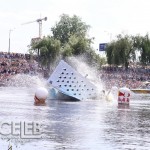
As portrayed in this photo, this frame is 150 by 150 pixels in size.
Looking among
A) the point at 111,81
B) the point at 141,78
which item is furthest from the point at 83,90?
the point at 141,78

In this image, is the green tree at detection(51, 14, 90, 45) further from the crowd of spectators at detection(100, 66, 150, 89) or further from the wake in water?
the wake in water

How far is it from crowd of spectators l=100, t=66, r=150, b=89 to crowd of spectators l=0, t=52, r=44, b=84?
43.3ft

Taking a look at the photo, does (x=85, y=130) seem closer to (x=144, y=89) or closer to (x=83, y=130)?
(x=83, y=130)

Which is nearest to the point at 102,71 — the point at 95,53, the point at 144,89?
the point at 95,53

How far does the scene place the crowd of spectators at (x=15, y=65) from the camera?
103 meters

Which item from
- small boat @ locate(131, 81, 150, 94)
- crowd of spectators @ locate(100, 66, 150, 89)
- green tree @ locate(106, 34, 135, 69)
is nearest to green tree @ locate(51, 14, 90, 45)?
green tree @ locate(106, 34, 135, 69)

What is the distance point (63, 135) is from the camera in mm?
25578

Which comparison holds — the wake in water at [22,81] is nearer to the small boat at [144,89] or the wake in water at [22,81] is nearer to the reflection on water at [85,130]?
the small boat at [144,89]

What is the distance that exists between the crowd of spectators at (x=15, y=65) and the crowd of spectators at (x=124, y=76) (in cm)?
1319

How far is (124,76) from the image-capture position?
107750 mm

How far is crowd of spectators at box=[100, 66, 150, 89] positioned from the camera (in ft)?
326

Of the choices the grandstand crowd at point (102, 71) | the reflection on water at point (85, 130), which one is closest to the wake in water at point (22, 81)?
the grandstand crowd at point (102, 71)

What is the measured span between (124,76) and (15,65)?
1979 centimetres

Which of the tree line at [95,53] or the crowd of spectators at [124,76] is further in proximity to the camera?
the tree line at [95,53]
